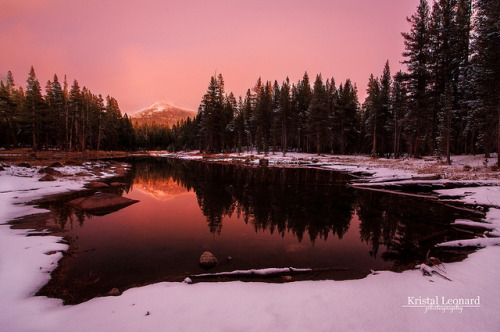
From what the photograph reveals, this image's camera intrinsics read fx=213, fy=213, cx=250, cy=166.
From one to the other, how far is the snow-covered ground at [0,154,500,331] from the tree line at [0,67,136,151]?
54.0 m

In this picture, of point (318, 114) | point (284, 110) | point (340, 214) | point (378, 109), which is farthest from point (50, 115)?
point (378, 109)

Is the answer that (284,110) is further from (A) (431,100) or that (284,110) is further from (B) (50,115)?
(B) (50,115)

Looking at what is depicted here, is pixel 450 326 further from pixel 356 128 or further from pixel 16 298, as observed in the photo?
pixel 356 128

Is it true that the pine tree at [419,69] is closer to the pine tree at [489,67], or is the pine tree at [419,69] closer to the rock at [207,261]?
the pine tree at [489,67]

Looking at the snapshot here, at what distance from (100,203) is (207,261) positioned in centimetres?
930

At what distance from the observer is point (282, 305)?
4059 mm

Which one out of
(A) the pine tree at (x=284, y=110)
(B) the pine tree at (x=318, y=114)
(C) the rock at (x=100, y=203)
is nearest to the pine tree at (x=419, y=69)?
(B) the pine tree at (x=318, y=114)

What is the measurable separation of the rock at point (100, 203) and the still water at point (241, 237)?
651mm

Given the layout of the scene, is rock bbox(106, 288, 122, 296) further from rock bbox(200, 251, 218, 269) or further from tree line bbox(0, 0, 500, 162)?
tree line bbox(0, 0, 500, 162)

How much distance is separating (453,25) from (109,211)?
1818 inches

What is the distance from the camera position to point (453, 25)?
98.0ft

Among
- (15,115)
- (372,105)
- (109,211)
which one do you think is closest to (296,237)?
(109,211)

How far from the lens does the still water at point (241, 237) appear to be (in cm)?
600

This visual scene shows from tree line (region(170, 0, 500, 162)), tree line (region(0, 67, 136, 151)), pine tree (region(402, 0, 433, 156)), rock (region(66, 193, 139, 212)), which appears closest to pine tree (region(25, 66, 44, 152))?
tree line (region(0, 67, 136, 151))
